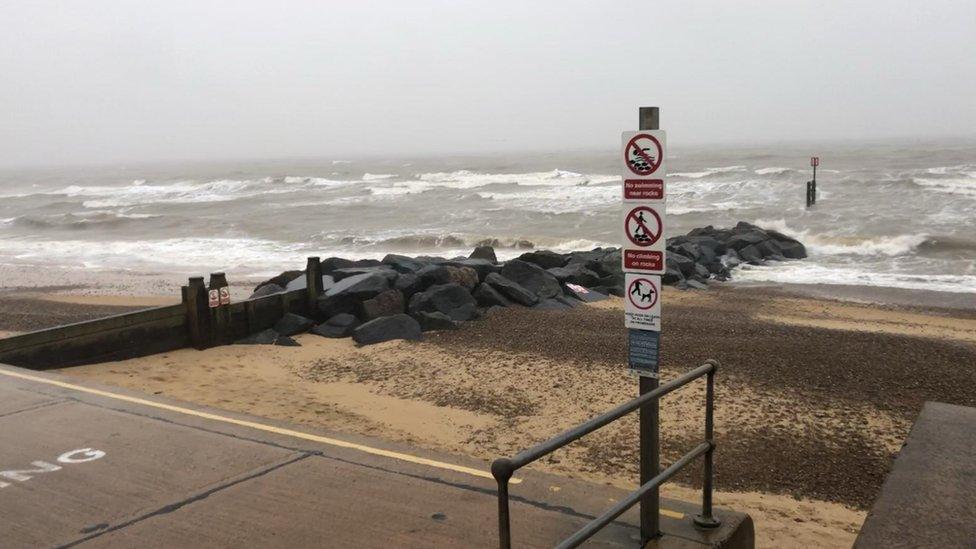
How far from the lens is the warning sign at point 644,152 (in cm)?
326

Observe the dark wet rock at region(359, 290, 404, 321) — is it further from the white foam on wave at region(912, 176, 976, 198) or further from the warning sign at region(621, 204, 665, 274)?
the white foam on wave at region(912, 176, 976, 198)

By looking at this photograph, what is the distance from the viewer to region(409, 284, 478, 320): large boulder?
11742mm

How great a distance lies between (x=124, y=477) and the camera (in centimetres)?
482

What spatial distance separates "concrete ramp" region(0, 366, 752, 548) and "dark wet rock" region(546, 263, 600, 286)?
32.4ft

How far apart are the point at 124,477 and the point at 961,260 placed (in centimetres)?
2140

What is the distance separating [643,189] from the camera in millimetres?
3326

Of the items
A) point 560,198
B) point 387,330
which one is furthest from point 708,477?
point 560,198

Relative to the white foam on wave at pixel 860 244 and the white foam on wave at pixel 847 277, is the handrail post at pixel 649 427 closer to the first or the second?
the white foam on wave at pixel 847 277

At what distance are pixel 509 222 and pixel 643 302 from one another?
1150 inches

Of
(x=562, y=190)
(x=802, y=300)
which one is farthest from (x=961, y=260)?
(x=562, y=190)

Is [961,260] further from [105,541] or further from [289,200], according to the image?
[289,200]

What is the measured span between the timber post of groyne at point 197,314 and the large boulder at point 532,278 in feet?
18.3

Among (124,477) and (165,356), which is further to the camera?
(165,356)

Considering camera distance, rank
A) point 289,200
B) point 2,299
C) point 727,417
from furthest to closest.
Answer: point 289,200 → point 2,299 → point 727,417
